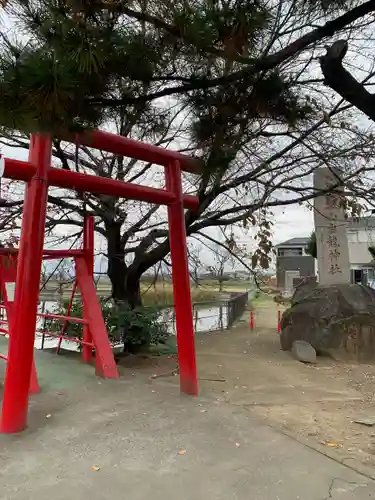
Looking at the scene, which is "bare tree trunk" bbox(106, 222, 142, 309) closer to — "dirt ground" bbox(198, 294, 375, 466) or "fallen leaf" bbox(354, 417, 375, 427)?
"dirt ground" bbox(198, 294, 375, 466)

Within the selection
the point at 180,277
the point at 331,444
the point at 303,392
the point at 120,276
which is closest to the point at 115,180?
the point at 180,277

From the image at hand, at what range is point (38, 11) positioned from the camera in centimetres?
262

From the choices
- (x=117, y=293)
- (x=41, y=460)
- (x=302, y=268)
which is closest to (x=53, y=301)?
(x=117, y=293)

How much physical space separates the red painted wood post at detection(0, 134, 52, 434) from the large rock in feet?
22.6

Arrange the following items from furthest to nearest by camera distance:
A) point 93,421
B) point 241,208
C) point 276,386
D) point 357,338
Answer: point 357,338
point 241,208
point 276,386
point 93,421

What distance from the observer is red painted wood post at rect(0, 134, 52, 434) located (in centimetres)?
407

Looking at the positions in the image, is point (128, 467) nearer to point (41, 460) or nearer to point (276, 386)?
point (41, 460)

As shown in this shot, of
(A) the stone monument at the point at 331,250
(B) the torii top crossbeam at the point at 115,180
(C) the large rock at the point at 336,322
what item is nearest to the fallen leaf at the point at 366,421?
(B) the torii top crossbeam at the point at 115,180

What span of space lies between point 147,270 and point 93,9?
7486 millimetres

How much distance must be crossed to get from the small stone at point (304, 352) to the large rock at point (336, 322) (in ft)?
0.93

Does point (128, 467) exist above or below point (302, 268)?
below

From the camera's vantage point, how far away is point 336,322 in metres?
9.42

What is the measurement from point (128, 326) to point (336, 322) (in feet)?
14.2

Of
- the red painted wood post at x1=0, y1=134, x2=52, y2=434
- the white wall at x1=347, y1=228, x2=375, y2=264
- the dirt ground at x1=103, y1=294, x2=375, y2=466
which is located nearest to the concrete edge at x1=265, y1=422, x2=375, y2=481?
the dirt ground at x1=103, y1=294, x2=375, y2=466
